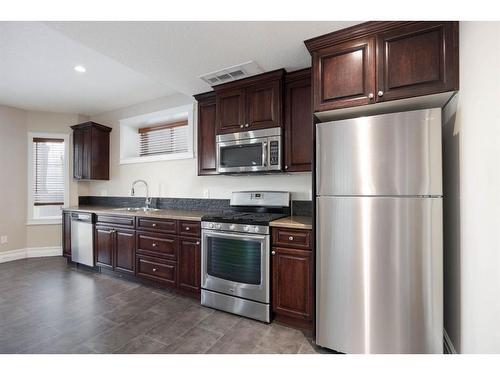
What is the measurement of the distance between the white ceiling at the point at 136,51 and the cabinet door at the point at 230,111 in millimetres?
281

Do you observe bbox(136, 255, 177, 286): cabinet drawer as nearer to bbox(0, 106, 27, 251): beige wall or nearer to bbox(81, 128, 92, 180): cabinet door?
bbox(81, 128, 92, 180): cabinet door

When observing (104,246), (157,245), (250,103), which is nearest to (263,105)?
(250,103)

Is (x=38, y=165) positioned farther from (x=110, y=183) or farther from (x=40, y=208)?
(x=110, y=183)

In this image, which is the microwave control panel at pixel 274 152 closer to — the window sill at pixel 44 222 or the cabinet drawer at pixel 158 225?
the cabinet drawer at pixel 158 225

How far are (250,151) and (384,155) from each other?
4.34 feet

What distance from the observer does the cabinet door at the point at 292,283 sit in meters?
1.94

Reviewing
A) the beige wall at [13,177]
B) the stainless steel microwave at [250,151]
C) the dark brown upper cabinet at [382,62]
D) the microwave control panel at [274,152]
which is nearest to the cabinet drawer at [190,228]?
the stainless steel microwave at [250,151]

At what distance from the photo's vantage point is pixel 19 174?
4102 mm

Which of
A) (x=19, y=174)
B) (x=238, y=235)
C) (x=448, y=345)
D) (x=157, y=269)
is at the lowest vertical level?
(x=448, y=345)

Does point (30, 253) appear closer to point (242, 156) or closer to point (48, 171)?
point (48, 171)

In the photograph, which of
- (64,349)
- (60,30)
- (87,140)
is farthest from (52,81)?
Result: (64,349)

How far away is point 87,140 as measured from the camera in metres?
4.05
